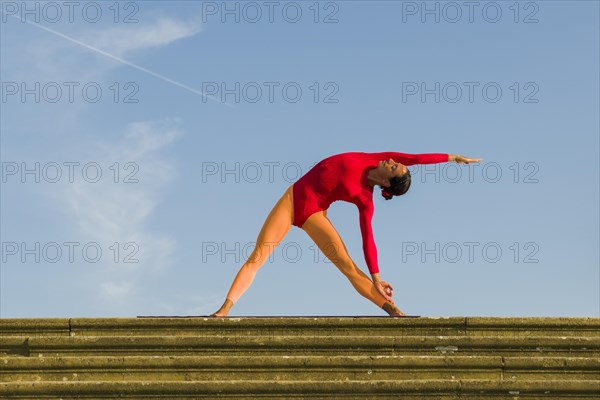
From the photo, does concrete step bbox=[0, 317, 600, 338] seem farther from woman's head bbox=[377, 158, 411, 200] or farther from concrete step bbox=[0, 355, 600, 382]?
woman's head bbox=[377, 158, 411, 200]

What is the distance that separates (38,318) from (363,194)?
12.4 ft

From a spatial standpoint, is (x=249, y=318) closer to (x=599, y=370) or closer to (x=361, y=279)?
(x=361, y=279)

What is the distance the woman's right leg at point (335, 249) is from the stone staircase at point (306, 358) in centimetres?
157

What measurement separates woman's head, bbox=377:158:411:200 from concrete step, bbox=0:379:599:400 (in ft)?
10.1

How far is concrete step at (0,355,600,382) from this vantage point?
791 cm

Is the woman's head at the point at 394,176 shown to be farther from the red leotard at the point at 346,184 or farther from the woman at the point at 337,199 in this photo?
the red leotard at the point at 346,184

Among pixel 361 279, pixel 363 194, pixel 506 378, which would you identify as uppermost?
pixel 363 194

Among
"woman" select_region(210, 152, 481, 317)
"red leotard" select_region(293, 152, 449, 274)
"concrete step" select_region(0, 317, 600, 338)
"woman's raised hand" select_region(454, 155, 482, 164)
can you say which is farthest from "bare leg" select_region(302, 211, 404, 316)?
"woman's raised hand" select_region(454, 155, 482, 164)

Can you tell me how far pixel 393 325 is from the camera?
872cm

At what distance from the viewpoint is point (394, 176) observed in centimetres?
1012

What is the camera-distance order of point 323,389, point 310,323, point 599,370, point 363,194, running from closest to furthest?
point 323,389, point 599,370, point 310,323, point 363,194

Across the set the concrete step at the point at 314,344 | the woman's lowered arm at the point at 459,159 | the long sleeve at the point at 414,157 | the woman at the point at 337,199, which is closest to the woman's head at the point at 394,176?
the woman at the point at 337,199

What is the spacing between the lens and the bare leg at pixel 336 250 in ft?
33.7

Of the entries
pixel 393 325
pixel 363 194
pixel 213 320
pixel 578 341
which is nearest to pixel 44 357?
pixel 213 320
